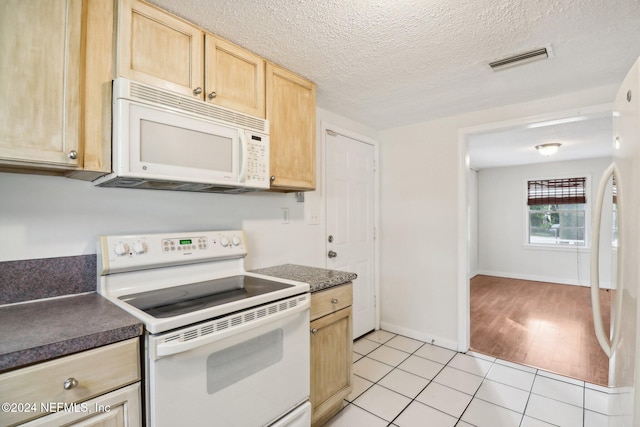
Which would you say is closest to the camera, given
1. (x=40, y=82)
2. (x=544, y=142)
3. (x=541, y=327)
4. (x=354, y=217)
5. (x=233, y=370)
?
(x=40, y=82)

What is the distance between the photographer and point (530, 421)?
186 cm

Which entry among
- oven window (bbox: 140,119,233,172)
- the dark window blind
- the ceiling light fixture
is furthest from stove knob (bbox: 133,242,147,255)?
the dark window blind

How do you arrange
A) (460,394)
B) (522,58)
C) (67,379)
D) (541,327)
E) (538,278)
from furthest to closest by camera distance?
(538,278), (541,327), (460,394), (522,58), (67,379)

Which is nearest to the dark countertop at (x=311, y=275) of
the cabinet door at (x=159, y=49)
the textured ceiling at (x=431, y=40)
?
the cabinet door at (x=159, y=49)

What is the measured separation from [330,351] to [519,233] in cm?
573

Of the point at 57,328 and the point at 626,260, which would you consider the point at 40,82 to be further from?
the point at 626,260

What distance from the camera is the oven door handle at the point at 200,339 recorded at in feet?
3.41

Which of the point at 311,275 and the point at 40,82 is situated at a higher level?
the point at 40,82

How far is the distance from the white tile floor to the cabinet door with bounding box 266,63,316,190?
150cm

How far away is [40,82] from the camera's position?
109 cm

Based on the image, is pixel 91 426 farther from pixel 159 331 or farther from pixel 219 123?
pixel 219 123

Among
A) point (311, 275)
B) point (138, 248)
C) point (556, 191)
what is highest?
point (556, 191)

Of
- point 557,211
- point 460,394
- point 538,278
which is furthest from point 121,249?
point 557,211

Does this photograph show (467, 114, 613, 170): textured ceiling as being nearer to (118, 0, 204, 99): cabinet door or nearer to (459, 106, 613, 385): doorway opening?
(459, 106, 613, 385): doorway opening
